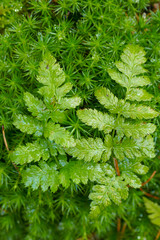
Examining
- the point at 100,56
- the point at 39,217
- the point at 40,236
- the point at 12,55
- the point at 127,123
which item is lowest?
the point at 40,236

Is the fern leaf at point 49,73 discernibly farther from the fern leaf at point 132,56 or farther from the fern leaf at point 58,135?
the fern leaf at point 132,56

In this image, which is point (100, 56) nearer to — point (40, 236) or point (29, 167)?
point (29, 167)

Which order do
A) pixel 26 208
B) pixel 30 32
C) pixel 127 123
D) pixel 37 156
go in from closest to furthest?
pixel 37 156 → pixel 127 123 → pixel 30 32 → pixel 26 208

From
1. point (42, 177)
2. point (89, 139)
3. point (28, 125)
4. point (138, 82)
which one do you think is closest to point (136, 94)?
point (138, 82)

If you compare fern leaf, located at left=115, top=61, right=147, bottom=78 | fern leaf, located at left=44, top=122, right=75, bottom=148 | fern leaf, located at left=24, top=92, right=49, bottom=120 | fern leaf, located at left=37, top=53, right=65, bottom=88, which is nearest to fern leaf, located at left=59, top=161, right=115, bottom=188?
fern leaf, located at left=44, top=122, right=75, bottom=148

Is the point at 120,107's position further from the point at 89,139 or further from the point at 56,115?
the point at 56,115

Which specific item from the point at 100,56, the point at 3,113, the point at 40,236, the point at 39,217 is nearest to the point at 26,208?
the point at 39,217

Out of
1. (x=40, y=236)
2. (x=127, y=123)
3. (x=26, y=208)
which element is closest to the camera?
(x=127, y=123)

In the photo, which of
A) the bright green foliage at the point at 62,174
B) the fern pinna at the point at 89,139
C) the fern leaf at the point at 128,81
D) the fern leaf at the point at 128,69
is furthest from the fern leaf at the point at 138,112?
the bright green foliage at the point at 62,174
